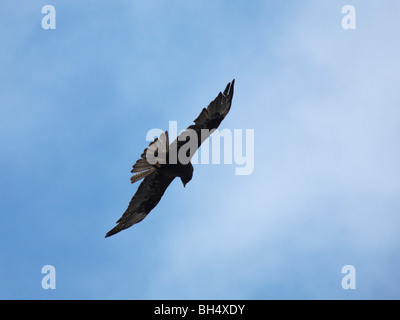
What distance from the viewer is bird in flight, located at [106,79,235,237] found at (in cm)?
1136

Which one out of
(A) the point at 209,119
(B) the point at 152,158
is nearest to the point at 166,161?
(B) the point at 152,158

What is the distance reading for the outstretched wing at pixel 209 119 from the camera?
37.1 feet

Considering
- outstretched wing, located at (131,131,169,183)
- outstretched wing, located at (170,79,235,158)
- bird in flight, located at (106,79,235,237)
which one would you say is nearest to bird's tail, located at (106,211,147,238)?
bird in flight, located at (106,79,235,237)

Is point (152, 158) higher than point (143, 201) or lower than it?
higher

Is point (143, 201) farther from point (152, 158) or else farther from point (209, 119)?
point (209, 119)

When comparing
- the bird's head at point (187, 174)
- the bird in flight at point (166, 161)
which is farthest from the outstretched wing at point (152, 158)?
the bird's head at point (187, 174)

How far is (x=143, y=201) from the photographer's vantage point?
42.2 feet

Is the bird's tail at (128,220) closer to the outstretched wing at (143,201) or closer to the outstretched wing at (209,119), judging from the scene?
the outstretched wing at (143,201)

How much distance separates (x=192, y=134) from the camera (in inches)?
456

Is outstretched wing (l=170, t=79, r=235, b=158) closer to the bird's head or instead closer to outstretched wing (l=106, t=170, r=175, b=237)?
the bird's head

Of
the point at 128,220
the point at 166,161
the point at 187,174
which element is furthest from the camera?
the point at 128,220

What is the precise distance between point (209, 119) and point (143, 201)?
284 centimetres
